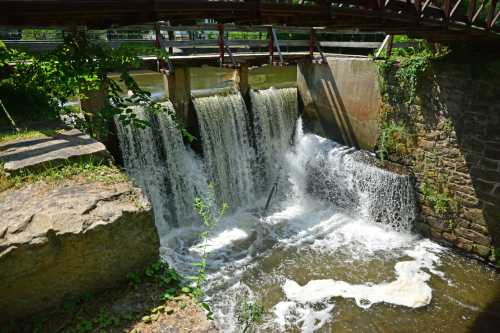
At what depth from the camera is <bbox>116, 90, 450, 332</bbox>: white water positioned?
6.16 m

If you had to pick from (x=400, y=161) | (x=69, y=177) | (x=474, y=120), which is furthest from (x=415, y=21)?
(x=69, y=177)

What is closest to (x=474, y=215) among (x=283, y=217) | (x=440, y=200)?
(x=440, y=200)

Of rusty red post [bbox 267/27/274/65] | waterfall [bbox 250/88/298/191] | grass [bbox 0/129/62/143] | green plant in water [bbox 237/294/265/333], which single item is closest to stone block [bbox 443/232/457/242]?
waterfall [bbox 250/88/298/191]

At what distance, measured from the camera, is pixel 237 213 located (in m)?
8.86

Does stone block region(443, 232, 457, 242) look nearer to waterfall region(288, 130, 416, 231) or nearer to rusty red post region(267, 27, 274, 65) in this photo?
waterfall region(288, 130, 416, 231)

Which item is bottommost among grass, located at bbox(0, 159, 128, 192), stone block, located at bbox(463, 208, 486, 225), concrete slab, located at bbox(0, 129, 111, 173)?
stone block, located at bbox(463, 208, 486, 225)

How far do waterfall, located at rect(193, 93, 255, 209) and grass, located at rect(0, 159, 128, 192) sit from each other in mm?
4362

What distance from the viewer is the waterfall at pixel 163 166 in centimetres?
727

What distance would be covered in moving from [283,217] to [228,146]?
2.21m

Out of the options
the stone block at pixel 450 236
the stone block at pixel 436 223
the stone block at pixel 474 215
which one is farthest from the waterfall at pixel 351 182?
the stone block at pixel 474 215

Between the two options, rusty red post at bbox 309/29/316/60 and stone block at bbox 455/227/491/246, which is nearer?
stone block at bbox 455/227/491/246

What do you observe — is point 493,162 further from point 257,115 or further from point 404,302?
point 257,115

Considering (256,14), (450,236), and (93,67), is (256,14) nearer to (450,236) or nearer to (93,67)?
(93,67)

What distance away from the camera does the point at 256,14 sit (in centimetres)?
385
